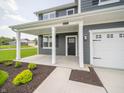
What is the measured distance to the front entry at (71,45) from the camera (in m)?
9.53

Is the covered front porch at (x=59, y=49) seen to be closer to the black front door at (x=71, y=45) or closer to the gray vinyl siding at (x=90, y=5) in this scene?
the black front door at (x=71, y=45)

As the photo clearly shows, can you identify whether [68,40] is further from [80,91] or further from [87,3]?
[80,91]

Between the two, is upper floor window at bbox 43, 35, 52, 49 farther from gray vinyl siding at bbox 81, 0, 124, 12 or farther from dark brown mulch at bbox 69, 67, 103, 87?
dark brown mulch at bbox 69, 67, 103, 87

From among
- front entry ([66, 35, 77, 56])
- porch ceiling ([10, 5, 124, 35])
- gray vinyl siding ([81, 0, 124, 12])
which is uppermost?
gray vinyl siding ([81, 0, 124, 12])

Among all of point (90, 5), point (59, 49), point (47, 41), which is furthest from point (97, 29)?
point (47, 41)

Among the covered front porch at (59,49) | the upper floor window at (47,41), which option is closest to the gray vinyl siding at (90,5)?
the covered front porch at (59,49)

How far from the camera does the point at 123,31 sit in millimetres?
4809

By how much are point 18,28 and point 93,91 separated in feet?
25.3

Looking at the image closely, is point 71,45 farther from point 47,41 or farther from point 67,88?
point 67,88

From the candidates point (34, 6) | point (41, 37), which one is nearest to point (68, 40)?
point (41, 37)

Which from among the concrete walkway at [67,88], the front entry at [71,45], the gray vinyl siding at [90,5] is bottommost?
the concrete walkway at [67,88]

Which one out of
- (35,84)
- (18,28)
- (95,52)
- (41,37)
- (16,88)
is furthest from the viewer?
(41,37)

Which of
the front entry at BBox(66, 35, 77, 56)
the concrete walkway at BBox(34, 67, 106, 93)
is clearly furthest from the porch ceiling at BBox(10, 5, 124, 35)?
the front entry at BBox(66, 35, 77, 56)

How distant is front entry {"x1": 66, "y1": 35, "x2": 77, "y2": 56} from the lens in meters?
9.53
